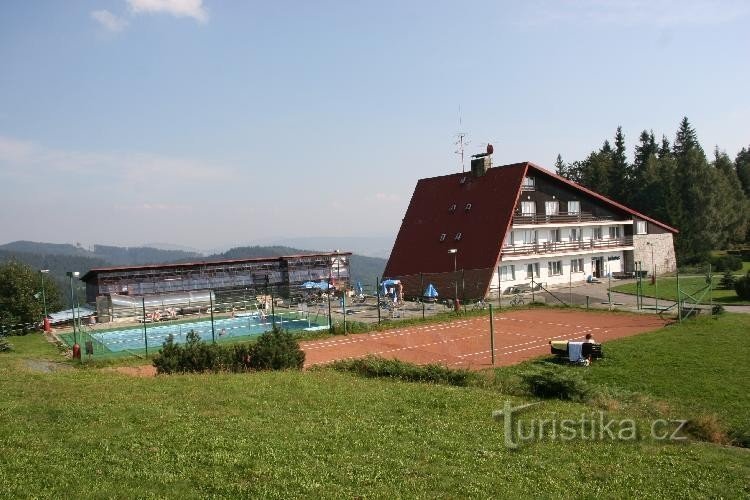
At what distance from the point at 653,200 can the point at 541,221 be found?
31.4 m

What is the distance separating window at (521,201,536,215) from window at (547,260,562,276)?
408 cm

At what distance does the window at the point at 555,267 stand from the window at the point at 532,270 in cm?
157

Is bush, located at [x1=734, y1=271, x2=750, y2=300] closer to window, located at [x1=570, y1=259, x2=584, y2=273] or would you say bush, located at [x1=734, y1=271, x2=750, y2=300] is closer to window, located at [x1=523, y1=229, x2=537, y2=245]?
window, located at [x1=523, y1=229, x2=537, y2=245]

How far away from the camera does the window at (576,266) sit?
145ft

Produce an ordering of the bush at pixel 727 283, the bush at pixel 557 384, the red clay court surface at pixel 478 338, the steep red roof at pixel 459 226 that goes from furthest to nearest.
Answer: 1. the steep red roof at pixel 459 226
2. the bush at pixel 727 283
3. the red clay court surface at pixel 478 338
4. the bush at pixel 557 384

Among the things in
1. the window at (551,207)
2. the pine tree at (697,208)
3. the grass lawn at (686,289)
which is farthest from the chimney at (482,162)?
the pine tree at (697,208)

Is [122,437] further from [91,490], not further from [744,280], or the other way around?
[744,280]

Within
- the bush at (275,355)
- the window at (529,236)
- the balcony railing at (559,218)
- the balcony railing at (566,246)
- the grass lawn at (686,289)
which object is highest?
the balcony railing at (559,218)

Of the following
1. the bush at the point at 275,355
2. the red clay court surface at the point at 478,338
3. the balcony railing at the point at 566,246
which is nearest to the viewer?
the bush at the point at 275,355

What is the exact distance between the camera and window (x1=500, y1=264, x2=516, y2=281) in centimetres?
3878

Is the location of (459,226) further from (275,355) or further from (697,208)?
(697,208)

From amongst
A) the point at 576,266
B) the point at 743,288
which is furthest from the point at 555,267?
the point at 743,288

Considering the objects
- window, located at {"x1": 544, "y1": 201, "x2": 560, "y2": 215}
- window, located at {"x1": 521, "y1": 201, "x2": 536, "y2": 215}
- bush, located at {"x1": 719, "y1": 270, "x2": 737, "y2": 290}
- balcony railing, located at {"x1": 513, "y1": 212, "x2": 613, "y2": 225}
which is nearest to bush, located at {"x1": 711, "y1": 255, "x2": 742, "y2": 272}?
balcony railing, located at {"x1": 513, "y1": 212, "x2": 613, "y2": 225}

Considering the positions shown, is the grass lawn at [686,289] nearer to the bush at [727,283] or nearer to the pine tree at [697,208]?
the bush at [727,283]
